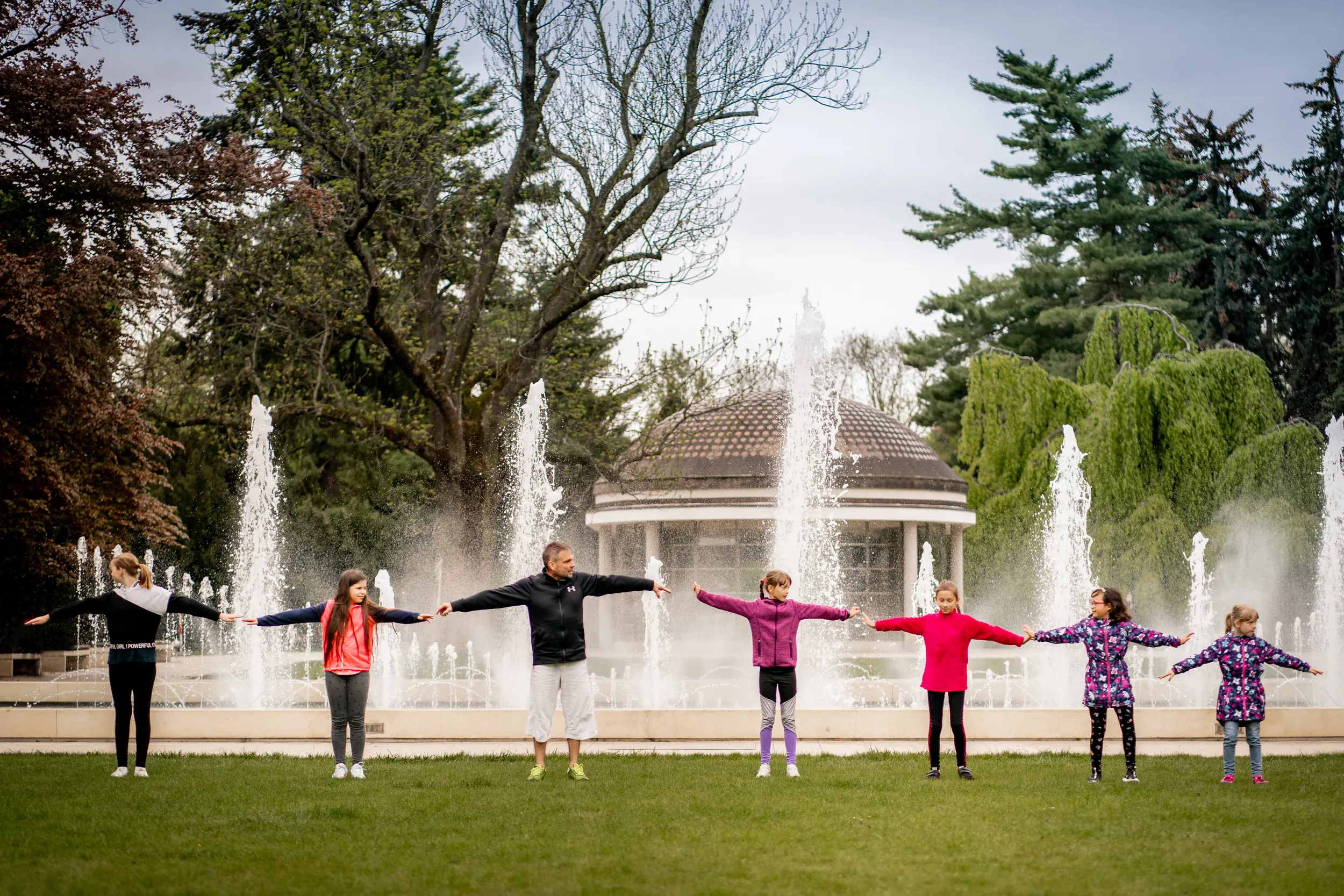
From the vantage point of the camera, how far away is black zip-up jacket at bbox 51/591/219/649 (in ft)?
31.2

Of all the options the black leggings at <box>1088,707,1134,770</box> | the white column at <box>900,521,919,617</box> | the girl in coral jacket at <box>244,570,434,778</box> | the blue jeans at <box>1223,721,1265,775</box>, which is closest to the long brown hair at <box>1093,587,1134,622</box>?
the black leggings at <box>1088,707,1134,770</box>

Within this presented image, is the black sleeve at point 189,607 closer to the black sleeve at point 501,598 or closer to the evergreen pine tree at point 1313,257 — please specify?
the black sleeve at point 501,598

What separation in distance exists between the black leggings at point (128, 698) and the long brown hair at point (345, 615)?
50.7 inches

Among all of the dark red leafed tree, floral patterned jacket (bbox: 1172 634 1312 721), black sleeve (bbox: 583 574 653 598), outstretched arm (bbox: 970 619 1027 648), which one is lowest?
floral patterned jacket (bbox: 1172 634 1312 721)

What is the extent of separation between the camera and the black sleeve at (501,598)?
9.28 m

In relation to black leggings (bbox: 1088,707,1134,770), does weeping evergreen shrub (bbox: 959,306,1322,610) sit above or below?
above

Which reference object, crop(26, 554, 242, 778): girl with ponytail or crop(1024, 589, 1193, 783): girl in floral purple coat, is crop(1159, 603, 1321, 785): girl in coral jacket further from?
crop(26, 554, 242, 778): girl with ponytail

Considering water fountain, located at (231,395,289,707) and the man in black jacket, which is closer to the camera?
the man in black jacket

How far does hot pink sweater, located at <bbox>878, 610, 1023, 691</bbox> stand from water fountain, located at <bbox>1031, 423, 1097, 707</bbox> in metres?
10.6

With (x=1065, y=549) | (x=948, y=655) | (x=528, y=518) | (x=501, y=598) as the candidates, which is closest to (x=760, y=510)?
(x=1065, y=549)

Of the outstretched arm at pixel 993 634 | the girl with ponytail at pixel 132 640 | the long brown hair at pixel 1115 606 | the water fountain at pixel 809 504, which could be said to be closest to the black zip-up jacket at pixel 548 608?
the girl with ponytail at pixel 132 640

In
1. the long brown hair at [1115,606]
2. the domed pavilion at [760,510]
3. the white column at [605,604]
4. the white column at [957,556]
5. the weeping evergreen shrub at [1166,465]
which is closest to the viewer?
the long brown hair at [1115,606]

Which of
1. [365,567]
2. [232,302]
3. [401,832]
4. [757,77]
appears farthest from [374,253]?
[401,832]

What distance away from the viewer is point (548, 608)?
9273 mm
